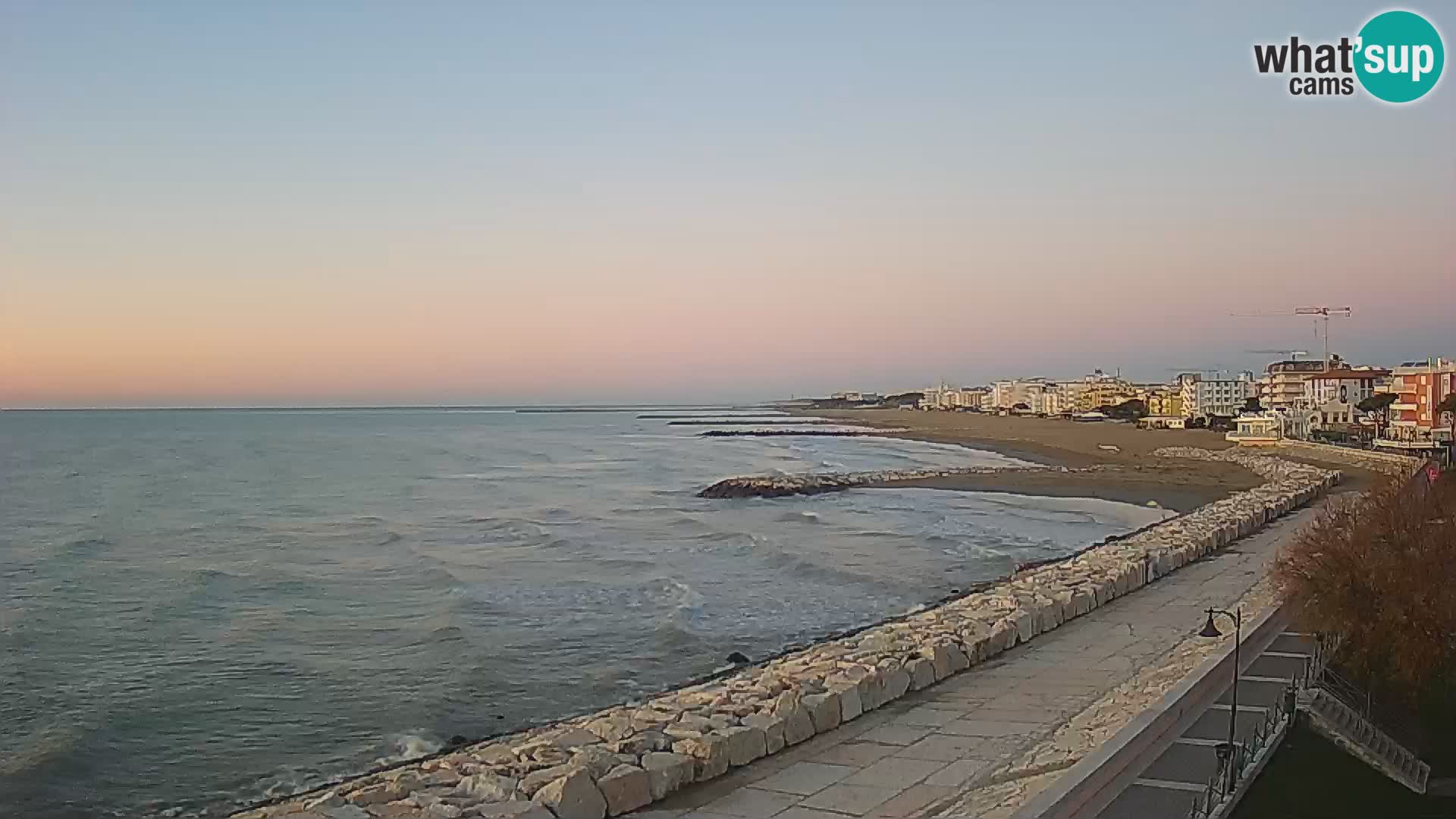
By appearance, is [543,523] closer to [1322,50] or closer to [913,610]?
[913,610]

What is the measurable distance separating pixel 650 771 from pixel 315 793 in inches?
139

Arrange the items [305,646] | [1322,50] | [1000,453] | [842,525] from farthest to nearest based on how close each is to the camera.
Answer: [1000,453] → [842,525] → [305,646] → [1322,50]

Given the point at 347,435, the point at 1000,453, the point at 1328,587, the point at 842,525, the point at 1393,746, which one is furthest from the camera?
the point at 347,435

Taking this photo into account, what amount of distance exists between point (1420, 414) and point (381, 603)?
190ft

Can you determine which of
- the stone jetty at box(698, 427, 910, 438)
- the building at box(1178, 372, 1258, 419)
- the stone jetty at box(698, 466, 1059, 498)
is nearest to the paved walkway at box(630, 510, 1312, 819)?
the stone jetty at box(698, 466, 1059, 498)

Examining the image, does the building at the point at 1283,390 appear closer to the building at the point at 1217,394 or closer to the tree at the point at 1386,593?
the building at the point at 1217,394

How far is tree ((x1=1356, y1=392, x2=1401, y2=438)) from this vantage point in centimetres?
7089

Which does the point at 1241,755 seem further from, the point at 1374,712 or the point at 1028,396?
the point at 1028,396

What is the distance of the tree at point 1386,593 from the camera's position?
35.8 feet

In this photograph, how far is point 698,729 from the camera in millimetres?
10438

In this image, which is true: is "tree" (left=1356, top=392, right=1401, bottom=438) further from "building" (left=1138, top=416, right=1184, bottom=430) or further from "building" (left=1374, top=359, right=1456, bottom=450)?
"building" (left=1138, top=416, right=1184, bottom=430)

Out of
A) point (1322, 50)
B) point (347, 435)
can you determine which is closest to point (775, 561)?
point (1322, 50)

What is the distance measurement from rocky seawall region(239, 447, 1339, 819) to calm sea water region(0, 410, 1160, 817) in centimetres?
205

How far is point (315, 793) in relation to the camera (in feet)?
34.8
